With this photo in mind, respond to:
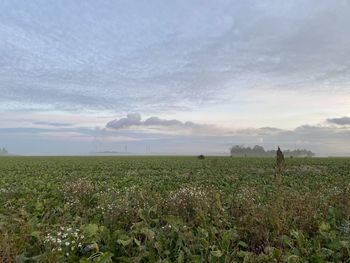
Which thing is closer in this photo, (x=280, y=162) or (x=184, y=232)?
(x=184, y=232)

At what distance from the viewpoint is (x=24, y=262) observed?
5391mm

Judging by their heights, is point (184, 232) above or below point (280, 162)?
below

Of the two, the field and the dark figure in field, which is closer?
the field

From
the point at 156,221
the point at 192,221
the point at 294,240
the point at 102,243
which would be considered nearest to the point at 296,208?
the point at 294,240

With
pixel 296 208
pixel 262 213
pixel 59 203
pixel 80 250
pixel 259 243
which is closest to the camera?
pixel 80 250

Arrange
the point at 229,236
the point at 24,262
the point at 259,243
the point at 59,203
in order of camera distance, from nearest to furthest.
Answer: the point at 24,262 → the point at 229,236 → the point at 259,243 → the point at 59,203

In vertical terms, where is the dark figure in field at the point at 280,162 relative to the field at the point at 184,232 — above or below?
above

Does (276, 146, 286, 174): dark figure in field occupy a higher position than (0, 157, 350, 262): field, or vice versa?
(276, 146, 286, 174): dark figure in field

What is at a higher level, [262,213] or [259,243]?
[262,213]

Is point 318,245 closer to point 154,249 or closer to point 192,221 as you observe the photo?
point 192,221

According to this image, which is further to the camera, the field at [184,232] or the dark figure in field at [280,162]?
the dark figure in field at [280,162]

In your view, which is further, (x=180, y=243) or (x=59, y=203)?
(x=59, y=203)

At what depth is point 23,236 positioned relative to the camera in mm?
6145

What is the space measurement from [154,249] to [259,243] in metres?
2.20
